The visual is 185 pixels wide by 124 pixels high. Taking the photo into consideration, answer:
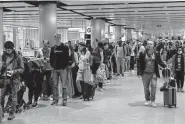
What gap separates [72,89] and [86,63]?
935 mm

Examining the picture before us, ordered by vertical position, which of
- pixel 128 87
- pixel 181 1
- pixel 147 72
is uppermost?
pixel 181 1

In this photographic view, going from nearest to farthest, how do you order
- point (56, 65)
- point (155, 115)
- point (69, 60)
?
1. point (155, 115)
2. point (56, 65)
3. point (69, 60)

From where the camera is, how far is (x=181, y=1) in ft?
60.2

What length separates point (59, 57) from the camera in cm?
951

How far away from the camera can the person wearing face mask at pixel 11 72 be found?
7.64 m

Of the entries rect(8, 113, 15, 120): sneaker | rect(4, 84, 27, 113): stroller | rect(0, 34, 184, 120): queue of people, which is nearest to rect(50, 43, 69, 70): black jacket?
rect(0, 34, 184, 120): queue of people

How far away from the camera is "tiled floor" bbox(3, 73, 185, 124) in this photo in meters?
7.65

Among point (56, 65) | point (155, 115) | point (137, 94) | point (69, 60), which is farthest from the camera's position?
point (137, 94)

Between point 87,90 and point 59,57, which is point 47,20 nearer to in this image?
point 87,90

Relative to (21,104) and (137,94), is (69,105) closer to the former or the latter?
(21,104)

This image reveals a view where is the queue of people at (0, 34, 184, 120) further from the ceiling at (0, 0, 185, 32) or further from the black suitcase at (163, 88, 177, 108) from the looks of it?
the ceiling at (0, 0, 185, 32)

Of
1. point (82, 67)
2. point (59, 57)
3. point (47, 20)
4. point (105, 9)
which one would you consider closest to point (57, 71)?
point (59, 57)

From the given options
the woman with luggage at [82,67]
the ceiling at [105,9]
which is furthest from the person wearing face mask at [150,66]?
the ceiling at [105,9]

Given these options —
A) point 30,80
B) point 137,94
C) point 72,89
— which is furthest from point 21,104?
point 137,94
